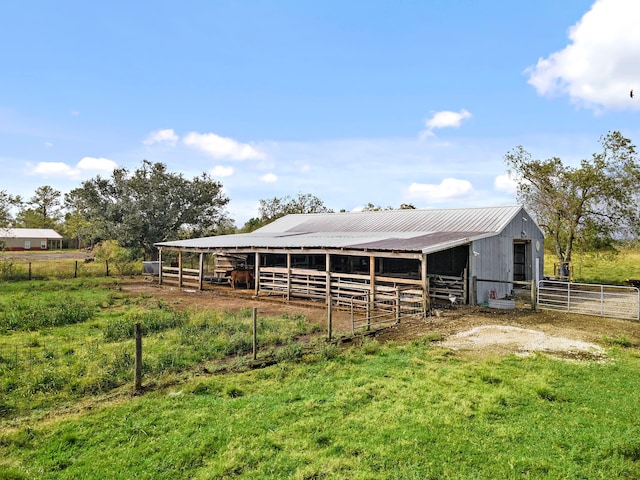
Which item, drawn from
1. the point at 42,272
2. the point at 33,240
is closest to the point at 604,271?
the point at 42,272

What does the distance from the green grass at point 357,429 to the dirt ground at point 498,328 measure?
1.86 meters

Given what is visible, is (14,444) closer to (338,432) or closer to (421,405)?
(338,432)

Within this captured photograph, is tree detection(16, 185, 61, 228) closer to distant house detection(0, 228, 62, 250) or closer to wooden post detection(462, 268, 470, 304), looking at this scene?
distant house detection(0, 228, 62, 250)

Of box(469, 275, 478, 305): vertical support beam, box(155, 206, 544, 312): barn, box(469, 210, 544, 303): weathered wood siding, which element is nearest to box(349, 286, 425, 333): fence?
box(155, 206, 544, 312): barn

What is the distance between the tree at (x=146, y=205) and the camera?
33906mm

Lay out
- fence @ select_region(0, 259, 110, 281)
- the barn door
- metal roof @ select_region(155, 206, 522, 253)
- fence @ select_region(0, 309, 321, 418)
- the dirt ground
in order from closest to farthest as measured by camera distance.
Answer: fence @ select_region(0, 309, 321, 418)
the dirt ground
metal roof @ select_region(155, 206, 522, 253)
the barn door
fence @ select_region(0, 259, 110, 281)

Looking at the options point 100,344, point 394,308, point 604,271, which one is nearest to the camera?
point 100,344

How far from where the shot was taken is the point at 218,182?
38125mm

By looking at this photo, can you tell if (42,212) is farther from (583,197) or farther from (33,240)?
(583,197)

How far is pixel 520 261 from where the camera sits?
22297 mm

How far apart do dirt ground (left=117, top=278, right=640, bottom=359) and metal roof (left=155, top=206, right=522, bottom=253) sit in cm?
266

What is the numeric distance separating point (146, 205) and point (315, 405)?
3192 centimetres

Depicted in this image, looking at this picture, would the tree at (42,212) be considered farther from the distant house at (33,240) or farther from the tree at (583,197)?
the tree at (583,197)

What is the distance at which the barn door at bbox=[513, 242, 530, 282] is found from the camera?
72.2ft
